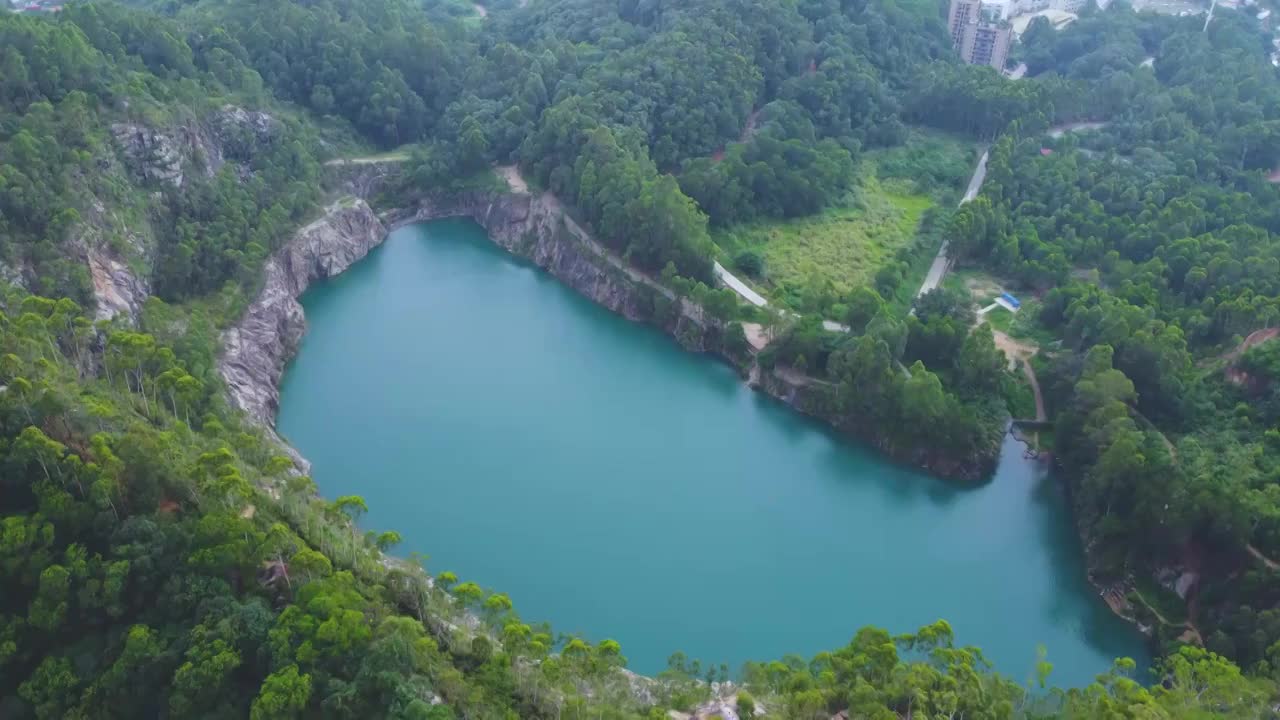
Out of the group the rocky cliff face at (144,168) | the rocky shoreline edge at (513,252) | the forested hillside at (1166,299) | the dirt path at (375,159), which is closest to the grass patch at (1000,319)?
the forested hillside at (1166,299)

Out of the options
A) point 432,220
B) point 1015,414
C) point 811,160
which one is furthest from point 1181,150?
point 432,220

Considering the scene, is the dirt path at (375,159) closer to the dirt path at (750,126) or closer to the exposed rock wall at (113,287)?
the exposed rock wall at (113,287)

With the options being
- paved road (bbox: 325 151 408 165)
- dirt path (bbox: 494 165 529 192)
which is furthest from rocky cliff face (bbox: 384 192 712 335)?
paved road (bbox: 325 151 408 165)

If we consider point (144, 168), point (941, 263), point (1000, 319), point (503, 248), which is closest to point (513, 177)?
point (503, 248)

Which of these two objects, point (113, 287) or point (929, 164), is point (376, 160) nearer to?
point (113, 287)

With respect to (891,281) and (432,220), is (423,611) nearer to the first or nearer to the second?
(891,281)

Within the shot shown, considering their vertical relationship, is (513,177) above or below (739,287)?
below
